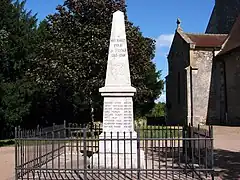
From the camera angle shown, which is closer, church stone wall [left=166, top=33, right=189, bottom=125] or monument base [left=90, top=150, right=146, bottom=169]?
monument base [left=90, top=150, right=146, bottom=169]

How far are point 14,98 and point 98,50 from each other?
5916mm

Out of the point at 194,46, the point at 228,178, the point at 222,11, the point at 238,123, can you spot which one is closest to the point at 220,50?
the point at 194,46

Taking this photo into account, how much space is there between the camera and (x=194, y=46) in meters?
32.8

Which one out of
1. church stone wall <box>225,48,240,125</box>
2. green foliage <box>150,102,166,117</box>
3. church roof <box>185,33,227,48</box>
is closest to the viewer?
church stone wall <box>225,48,240,125</box>

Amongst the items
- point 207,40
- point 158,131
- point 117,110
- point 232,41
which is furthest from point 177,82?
point 117,110

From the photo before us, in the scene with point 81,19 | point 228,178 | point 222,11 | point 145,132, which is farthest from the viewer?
point 222,11

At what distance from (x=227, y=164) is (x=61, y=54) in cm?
1277

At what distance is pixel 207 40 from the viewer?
3422 cm

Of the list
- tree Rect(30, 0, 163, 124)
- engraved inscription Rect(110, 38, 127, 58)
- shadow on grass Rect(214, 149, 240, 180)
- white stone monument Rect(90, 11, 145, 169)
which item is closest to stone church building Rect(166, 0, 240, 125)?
tree Rect(30, 0, 163, 124)

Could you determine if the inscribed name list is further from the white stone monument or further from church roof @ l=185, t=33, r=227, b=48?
church roof @ l=185, t=33, r=227, b=48

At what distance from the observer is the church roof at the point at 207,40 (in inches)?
1307

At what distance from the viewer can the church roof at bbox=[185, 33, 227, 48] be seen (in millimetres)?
33188

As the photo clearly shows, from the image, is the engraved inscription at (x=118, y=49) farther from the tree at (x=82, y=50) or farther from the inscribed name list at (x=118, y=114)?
the tree at (x=82, y=50)

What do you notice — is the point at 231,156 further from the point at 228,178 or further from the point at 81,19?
the point at 81,19
